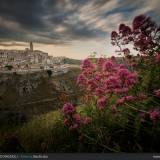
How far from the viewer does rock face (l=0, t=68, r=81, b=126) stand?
110 inches

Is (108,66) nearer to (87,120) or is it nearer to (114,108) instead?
(114,108)

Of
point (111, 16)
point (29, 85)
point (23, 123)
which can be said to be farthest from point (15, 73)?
point (111, 16)

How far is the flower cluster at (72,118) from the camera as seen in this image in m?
2.50

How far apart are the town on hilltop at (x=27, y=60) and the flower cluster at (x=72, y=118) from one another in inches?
18.1

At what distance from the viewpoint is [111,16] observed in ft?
8.96

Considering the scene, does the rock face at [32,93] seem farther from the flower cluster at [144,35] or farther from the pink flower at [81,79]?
the flower cluster at [144,35]

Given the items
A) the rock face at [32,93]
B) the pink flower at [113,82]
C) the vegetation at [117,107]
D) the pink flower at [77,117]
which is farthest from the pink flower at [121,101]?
the rock face at [32,93]

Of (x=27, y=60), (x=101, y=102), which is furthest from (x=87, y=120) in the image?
(x=27, y=60)

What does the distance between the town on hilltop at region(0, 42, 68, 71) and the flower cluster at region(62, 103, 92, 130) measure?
46cm

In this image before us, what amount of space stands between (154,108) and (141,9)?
2.42 ft

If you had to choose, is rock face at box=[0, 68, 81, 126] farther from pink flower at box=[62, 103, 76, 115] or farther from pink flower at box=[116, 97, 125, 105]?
pink flower at box=[116, 97, 125, 105]

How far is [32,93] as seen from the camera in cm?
288

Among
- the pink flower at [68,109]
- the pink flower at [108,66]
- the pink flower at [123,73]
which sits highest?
the pink flower at [108,66]

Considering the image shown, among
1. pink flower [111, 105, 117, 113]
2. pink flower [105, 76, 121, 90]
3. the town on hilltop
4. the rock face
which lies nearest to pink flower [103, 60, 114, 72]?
pink flower [105, 76, 121, 90]
